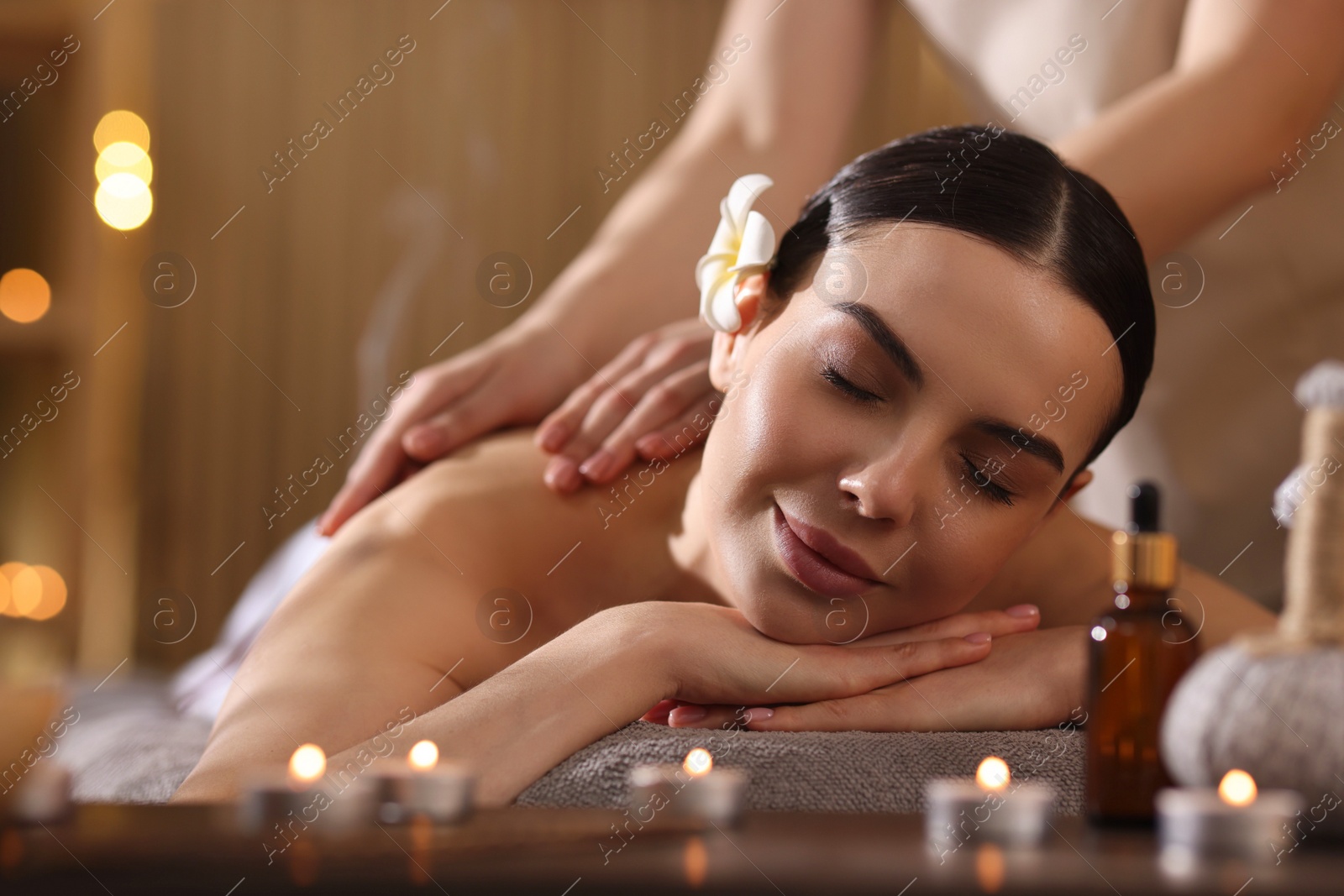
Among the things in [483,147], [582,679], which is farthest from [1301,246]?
[483,147]

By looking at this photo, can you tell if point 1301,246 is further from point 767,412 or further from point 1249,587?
point 767,412

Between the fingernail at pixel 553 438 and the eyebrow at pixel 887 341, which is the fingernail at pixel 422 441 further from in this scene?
the eyebrow at pixel 887 341

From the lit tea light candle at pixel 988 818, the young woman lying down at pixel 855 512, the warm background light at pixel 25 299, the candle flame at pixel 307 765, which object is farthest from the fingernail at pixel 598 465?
Answer: the warm background light at pixel 25 299

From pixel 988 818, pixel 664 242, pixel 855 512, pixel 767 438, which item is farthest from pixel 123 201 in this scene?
pixel 988 818

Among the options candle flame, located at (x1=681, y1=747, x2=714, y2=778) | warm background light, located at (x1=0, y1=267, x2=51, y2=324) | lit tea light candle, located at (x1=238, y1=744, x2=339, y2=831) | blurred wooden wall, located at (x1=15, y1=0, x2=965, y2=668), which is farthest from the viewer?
blurred wooden wall, located at (x1=15, y1=0, x2=965, y2=668)

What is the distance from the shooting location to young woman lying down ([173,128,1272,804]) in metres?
0.92

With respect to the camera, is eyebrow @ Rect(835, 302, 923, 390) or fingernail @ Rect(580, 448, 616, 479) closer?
eyebrow @ Rect(835, 302, 923, 390)

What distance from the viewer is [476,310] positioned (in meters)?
2.90

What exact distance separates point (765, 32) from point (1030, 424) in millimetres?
1113

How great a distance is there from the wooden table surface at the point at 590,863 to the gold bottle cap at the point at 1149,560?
126 mm

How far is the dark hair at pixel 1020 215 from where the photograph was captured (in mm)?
1023

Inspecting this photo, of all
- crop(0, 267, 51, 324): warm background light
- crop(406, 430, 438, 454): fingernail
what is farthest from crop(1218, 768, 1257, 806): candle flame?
crop(0, 267, 51, 324): warm background light

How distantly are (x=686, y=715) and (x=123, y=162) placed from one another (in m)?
2.37

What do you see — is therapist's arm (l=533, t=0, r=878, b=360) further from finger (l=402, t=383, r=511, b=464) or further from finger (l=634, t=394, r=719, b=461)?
finger (l=634, t=394, r=719, b=461)
